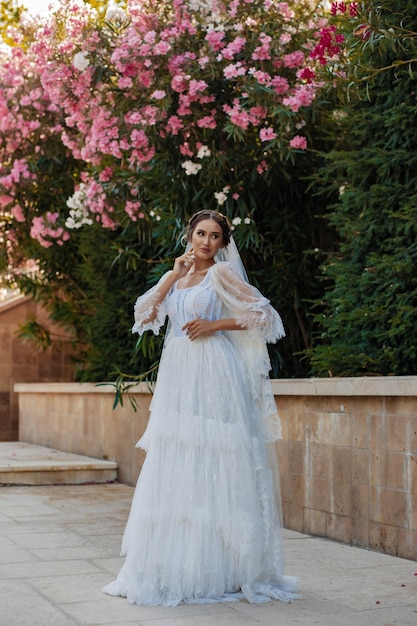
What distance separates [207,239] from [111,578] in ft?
6.39

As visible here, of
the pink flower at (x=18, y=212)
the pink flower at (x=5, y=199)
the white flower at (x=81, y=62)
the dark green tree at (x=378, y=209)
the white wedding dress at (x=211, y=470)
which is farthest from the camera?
the pink flower at (x=18, y=212)

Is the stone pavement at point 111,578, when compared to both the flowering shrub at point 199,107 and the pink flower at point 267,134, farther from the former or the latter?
the pink flower at point 267,134

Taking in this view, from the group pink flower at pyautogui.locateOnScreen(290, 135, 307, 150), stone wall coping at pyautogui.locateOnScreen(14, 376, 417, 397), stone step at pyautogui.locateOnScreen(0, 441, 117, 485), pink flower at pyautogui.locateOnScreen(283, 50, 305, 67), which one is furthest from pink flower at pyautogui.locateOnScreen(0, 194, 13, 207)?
stone wall coping at pyautogui.locateOnScreen(14, 376, 417, 397)

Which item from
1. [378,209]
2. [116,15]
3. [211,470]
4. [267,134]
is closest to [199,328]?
[211,470]

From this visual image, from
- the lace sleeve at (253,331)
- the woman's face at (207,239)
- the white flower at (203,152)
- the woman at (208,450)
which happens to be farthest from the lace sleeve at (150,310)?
the white flower at (203,152)

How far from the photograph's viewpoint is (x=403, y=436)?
6.10 meters

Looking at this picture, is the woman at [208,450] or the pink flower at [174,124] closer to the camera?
the woman at [208,450]

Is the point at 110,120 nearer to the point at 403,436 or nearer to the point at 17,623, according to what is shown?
the point at 403,436

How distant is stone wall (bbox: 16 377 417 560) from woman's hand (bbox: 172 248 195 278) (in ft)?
5.28

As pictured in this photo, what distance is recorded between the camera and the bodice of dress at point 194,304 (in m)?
5.16

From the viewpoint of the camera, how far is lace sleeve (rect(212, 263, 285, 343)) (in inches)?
203

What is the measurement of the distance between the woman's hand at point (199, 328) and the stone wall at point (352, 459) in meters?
1.49

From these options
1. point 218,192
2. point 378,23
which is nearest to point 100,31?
point 218,192

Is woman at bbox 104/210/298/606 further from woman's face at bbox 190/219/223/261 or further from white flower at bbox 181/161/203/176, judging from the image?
white flower at bbox 181/161/203/176
